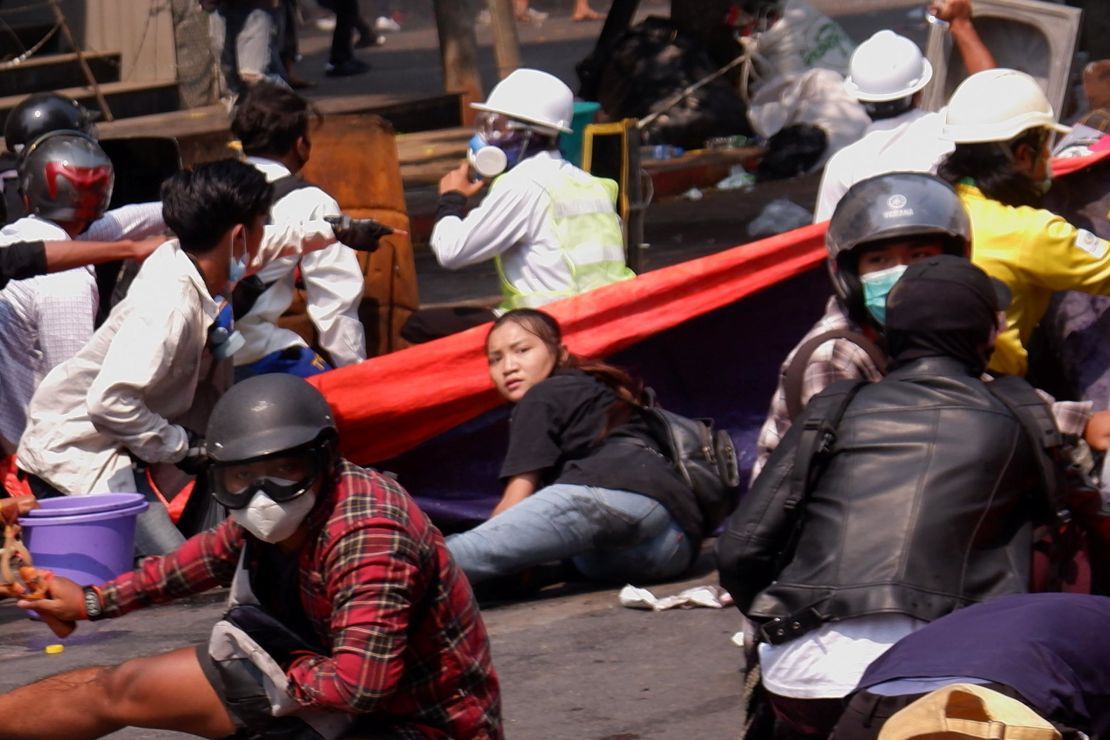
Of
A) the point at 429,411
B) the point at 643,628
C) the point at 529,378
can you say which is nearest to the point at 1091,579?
the point at 643,628

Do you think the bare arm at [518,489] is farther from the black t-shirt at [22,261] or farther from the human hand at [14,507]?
the black t-shirt at [22,261]

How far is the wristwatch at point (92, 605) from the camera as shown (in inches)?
161

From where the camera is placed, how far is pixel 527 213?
672 centimetres

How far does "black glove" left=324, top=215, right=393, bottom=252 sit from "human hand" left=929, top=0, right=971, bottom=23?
8.07 feet

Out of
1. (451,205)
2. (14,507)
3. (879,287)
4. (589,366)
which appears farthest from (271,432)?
(451,205)

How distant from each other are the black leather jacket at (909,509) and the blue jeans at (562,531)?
6.11 ft

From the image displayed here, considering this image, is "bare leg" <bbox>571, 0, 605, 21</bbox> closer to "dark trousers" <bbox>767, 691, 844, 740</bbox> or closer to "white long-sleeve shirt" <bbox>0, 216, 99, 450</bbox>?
"white long-sleeve shirt" <bbox>0, 216, 99, 450</bbox>

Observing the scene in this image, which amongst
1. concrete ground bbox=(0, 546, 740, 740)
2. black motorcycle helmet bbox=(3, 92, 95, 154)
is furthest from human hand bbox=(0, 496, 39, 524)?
black motorcycle helmet bbox=(3, 92, 95, 154)

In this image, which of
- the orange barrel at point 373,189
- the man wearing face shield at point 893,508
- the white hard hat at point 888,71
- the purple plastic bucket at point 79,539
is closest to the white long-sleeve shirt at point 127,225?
the orange barrel at point 373,189

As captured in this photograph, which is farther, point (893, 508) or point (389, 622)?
point (893, 508)

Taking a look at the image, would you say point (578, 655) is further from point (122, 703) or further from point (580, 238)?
point (580, 238)

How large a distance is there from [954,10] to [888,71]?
0.44m

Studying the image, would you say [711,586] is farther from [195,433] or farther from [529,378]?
[195,433]

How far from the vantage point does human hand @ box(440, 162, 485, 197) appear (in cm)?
707
